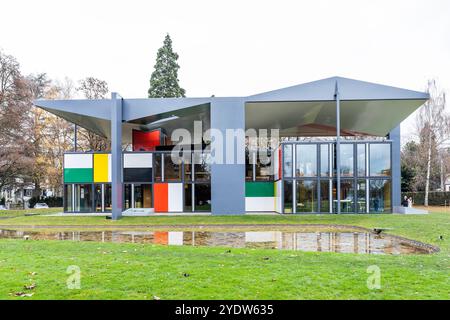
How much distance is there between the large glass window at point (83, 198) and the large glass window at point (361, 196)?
19.3m

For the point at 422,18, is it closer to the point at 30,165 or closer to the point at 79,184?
the point at 79,184

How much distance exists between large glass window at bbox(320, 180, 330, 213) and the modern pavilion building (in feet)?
0.22

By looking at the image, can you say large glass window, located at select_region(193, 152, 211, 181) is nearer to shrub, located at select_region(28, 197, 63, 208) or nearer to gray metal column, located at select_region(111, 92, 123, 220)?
gray metal column, located at select_region(111, 92, 123, 220)

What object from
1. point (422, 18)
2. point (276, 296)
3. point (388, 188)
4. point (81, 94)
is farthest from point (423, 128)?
point (276, 296)

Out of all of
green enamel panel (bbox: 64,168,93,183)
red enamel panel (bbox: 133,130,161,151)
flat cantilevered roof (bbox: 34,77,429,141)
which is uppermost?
flat cantilevered roof (bbox: 34,77,429,141)

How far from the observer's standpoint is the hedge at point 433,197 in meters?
41.9

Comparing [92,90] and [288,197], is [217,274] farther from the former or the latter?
[92,90]

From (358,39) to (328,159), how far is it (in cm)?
851

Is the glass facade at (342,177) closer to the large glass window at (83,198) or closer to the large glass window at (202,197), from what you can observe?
the large glass window at (202,197)

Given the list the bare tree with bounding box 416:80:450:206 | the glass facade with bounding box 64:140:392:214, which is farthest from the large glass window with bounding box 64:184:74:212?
the bare tree with bounding box 416:80:450:206

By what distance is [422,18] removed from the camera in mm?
14398

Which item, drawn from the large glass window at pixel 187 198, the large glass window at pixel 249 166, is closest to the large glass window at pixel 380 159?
the large glass window at pixel 249 166

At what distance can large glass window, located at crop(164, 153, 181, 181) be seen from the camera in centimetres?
2813

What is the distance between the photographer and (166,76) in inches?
2143
